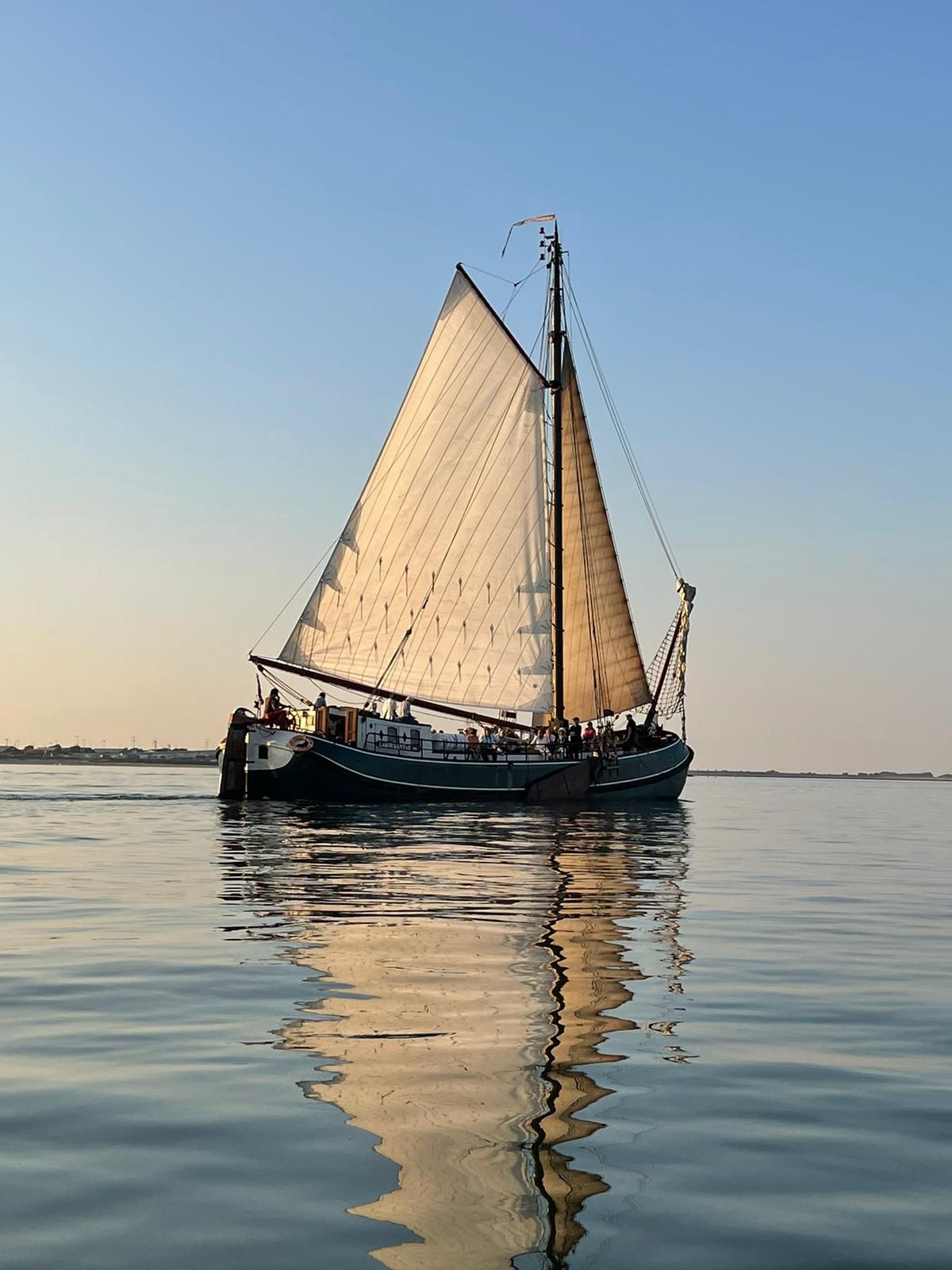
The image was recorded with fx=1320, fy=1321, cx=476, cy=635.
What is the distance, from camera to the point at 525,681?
60.0 meters

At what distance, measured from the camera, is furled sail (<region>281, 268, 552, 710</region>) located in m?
58.4

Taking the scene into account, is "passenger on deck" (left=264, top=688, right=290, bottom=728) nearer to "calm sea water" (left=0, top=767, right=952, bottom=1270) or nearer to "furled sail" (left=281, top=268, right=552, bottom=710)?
"furled sail" (left=281, top=268, right=552, bottom=710)

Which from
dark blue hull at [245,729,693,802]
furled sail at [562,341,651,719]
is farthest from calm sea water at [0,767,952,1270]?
furled sail at [562,341,651,719]

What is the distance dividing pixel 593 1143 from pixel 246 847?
78.2 ft

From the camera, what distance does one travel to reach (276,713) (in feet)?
186

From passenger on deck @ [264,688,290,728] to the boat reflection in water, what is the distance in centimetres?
3030

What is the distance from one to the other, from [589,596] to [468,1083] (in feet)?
185

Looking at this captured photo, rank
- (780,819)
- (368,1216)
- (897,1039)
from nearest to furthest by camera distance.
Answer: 1. (368,1216)
2. (897,1039)
3. (780,819)

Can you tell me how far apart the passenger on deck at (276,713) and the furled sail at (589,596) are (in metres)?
15.1

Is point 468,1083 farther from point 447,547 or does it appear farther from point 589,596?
point 589,596

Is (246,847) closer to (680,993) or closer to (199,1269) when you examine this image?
(680,993)

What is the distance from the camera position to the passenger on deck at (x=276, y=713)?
185 ft

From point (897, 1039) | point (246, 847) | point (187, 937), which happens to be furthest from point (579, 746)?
point (897, 1039)

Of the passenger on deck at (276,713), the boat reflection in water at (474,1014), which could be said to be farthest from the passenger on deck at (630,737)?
the boat reflection in water at (474,1014)
